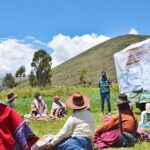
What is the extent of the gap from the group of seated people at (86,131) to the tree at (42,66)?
73.9 metres

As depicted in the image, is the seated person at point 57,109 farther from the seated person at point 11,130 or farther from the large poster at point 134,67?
the seated person at point 11,130

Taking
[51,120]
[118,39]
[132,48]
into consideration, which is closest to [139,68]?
[132,48]

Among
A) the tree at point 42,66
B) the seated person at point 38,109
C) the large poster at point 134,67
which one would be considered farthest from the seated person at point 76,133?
the tree at point 42,66

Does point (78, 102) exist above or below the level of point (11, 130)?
above

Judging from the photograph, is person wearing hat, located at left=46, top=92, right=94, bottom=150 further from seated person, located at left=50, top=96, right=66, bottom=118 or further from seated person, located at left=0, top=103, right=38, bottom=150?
seated person, located at left=50, top=96, right=66, bottom=118

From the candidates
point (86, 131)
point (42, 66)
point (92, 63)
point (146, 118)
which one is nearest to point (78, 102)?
point (86, 131)

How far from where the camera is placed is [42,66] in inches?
3263

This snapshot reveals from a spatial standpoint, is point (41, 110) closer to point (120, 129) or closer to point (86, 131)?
point (120, 129)

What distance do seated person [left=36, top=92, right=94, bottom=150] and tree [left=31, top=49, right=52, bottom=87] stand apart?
75654mm

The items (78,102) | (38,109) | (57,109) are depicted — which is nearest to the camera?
(78,102)

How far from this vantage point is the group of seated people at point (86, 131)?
23.6 ft

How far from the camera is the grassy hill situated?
128288 millimetres

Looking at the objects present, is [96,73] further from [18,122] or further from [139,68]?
[18,122]

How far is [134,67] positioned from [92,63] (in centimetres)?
12341
